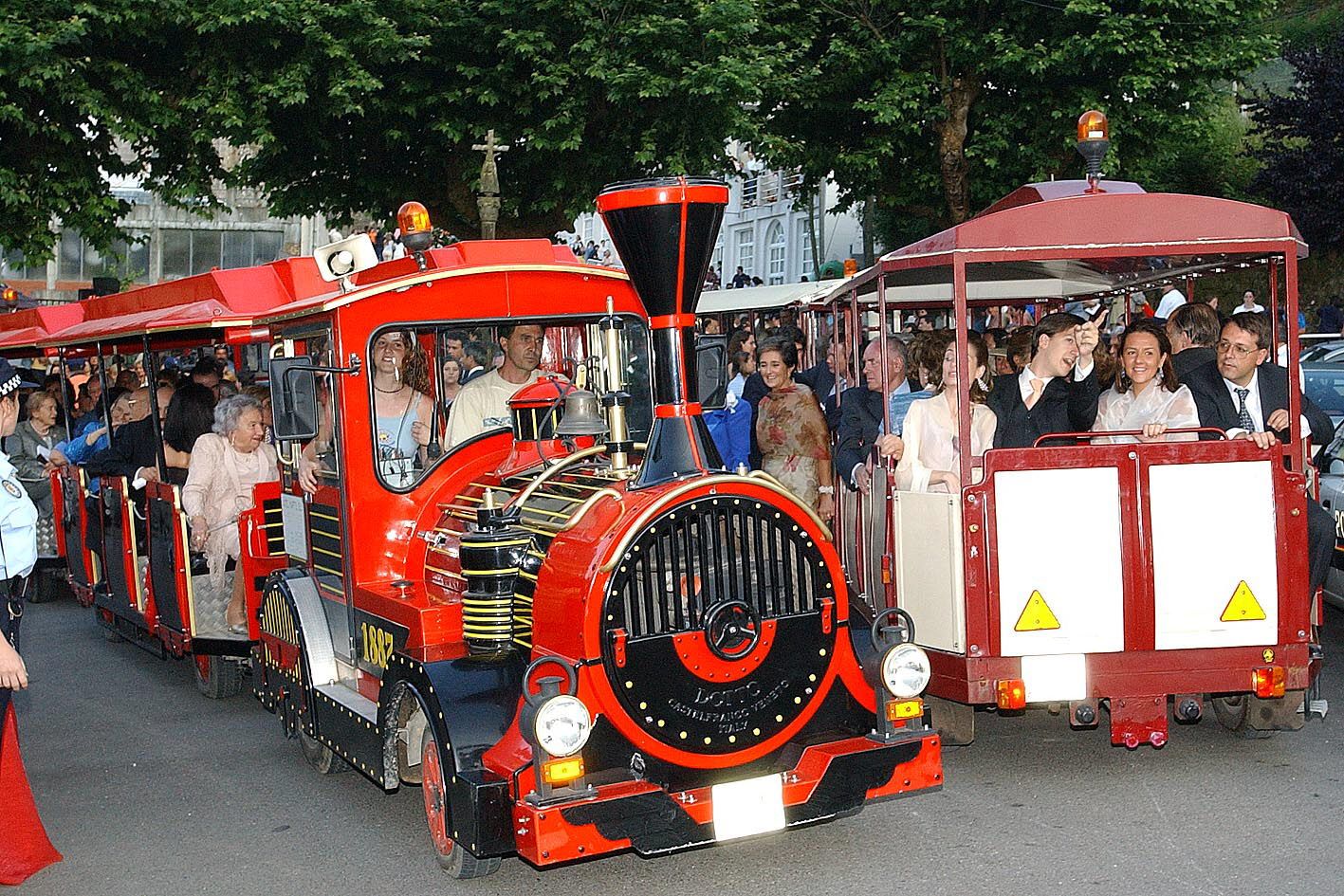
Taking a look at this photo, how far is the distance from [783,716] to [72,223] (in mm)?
13503

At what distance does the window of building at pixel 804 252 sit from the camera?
40.8 meters

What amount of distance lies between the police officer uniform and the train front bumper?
81.4 inches

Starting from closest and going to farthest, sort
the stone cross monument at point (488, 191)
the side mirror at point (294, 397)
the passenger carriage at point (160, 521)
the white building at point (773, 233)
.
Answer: the side mirror at point (294, 397) < the passenger carriage at point (160, 521) < the stone cross monument at point (488, 191) < the white building at point (773, 233)

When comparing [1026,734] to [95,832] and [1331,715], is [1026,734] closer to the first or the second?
[1331,715]

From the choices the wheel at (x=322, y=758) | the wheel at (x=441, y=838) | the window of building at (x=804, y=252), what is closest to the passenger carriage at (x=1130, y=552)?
the wheel at (x=441, y=838)

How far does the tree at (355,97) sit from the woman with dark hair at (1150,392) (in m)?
10.3

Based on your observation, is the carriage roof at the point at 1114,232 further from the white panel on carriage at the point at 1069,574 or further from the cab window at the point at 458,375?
the cab window at the point at 458,375

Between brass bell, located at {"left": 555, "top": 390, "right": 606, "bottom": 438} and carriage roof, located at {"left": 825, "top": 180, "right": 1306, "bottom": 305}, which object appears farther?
carriage roof, located at {"left": 825, "top": 180, "right": 1306, "bottom": 305}

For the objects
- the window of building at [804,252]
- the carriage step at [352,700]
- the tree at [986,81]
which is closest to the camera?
the carriage step at [352,700]

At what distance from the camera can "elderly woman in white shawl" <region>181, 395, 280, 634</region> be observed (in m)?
8.80

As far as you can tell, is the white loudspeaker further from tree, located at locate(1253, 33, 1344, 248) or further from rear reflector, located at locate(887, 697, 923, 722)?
tree, located at locate(1253, 33, 1344, 248)

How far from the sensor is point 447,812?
5.01 metres

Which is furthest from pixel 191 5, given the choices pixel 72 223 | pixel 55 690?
pixel 55 690

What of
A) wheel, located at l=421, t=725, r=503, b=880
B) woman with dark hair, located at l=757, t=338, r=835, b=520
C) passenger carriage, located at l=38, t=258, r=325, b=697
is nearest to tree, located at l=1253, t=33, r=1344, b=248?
woman with dark hair, located at l=757, t=338, r=835, b=520
